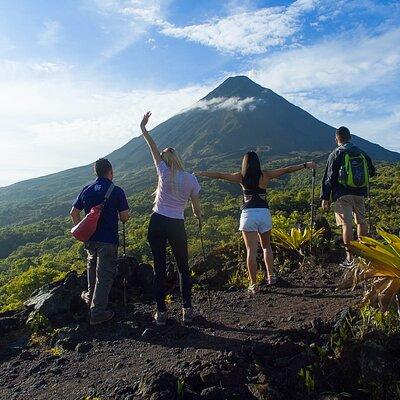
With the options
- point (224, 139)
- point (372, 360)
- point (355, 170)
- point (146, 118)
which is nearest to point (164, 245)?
point (146, 118)

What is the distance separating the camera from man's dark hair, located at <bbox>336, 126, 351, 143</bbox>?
19.1ft

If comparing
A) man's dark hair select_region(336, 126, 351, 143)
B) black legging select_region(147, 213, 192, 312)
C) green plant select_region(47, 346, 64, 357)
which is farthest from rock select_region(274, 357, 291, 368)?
man's dark hair select_region(336, 126, 351, 143)

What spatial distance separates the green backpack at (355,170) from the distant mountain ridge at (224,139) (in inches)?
2832

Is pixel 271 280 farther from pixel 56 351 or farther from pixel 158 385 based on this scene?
pixel 158 385

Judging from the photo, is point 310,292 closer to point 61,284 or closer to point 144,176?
point 61,284

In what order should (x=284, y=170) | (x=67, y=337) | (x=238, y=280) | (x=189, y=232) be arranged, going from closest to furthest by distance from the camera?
(x=67, y=337) < (x=284, y=170) < (x=238, y=280) < (x=189, y=232)

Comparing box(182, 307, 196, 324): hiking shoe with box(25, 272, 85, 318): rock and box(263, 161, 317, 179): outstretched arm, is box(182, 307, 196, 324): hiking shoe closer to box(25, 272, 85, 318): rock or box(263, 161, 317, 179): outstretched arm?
box(25, 272, 85, 318): rock

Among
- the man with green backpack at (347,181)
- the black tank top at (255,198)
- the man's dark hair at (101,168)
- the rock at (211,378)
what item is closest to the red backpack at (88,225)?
the man's dark hair at (101,168)

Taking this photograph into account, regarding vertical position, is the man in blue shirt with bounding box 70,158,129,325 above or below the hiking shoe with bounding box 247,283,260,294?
above

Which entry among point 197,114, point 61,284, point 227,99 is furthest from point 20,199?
point 61,284

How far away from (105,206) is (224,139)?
111 m

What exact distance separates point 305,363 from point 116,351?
1.85m

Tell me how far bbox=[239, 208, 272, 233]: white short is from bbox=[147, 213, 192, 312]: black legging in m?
0.92

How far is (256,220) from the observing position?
5375mm
